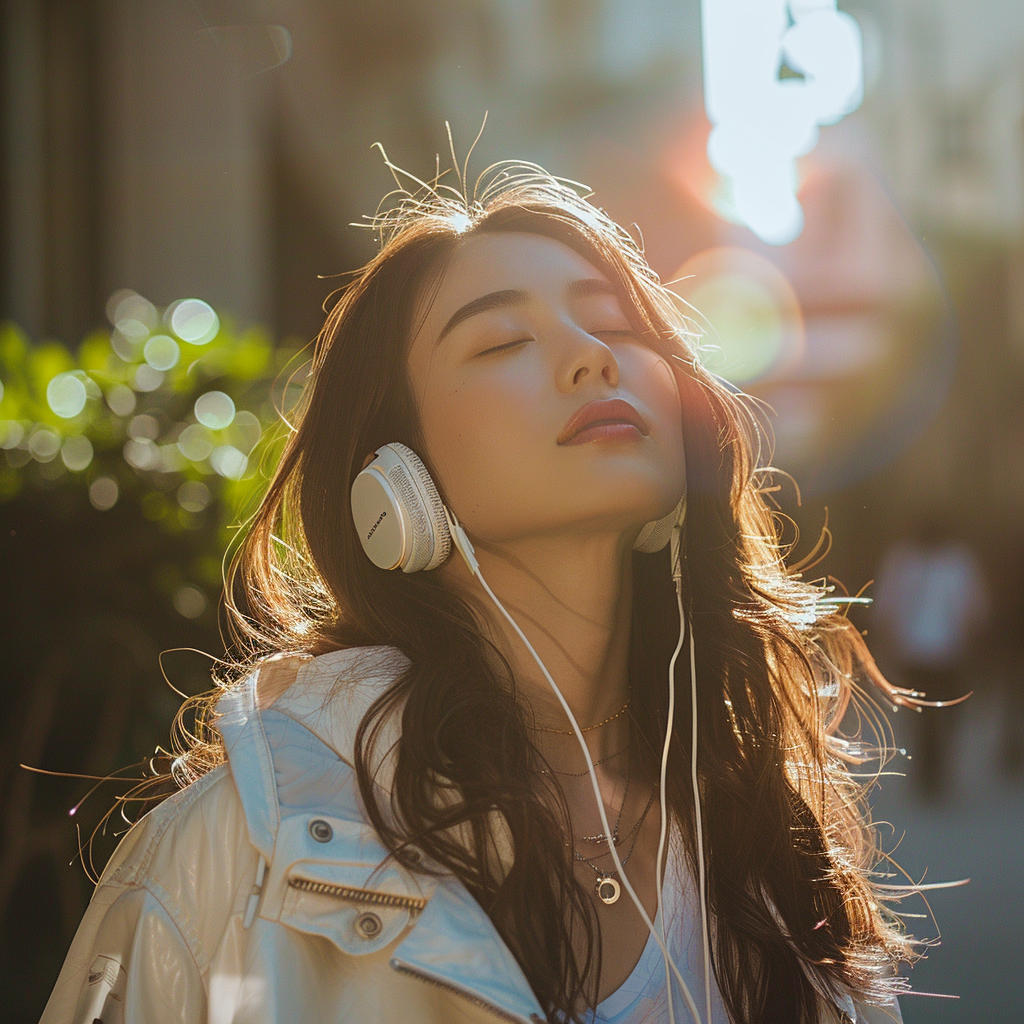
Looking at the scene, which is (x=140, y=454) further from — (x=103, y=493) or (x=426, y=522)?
(x=426, y=522)

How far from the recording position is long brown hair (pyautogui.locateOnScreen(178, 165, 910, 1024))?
5.40 feet

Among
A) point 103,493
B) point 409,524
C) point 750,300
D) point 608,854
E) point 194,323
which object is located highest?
point 750,300

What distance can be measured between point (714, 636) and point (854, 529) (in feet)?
5.60

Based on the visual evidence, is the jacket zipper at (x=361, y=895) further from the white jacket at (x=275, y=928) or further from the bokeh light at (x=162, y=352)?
the bokeh light at (x=162, y=352)

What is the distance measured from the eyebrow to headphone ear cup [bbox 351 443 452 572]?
28 cm

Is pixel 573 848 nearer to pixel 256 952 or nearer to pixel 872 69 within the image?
pixel 256 952

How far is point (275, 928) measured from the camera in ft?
4.63

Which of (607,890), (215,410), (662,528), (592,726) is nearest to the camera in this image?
(607,890)

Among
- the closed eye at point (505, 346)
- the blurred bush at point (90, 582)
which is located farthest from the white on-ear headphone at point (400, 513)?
the blurred bush at point (90, 582)

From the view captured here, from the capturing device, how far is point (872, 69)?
13727 millimetres

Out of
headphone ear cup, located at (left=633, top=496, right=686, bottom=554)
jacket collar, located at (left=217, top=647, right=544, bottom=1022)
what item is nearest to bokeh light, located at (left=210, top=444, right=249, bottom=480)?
jacket collar, located at (left=217, top=647, right=544, bottom=1022)

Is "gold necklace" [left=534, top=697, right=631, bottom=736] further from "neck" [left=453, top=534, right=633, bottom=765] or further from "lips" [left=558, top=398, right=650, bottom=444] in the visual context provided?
"lips" [left=558, top=398, right=650, bottom=444]

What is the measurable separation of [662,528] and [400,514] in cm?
64

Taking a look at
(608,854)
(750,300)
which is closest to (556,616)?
(608,854)
